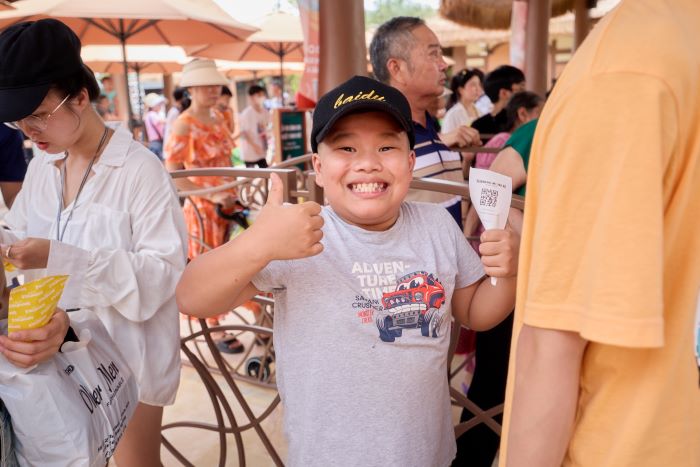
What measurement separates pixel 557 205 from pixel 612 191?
6cm

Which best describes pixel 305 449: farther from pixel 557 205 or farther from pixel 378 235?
pixel 557 205

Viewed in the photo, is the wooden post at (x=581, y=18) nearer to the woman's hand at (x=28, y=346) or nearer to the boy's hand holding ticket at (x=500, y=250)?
the boy's hand holding ticket at (x=500, y=250)

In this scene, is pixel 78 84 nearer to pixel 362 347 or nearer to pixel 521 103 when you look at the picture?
pixel 362 347

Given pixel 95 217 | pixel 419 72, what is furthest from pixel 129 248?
pixel 419 72

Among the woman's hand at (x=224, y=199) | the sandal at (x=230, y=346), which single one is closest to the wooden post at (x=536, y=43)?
the woman's hand at (x=224, y=199)

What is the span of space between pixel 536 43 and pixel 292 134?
4.60 meters

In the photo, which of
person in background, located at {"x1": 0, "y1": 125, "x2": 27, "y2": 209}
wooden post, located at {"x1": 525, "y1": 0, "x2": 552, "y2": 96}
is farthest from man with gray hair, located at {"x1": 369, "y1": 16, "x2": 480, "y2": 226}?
wooden post, located at {"x1": 525, "y1": 0, "x2": 552, "y2": 96}

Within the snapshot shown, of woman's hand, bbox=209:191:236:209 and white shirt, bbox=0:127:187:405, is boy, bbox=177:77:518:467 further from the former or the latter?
woman's hand, bbox=209:191:236:209

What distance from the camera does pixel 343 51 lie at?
11.2 ft

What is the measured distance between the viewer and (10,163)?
2.74 metres

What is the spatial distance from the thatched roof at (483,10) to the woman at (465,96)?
5.64 meters

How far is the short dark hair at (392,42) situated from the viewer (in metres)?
2.42

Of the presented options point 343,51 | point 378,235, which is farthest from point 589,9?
point 378,235

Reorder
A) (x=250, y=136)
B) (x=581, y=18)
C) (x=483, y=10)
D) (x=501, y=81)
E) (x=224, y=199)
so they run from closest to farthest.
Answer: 1. (x=224, y=199)
2. (x=501, y=81)
3. (x=250, y=136)
4. (x=581, y=18)
5. (x=483, y=10)
